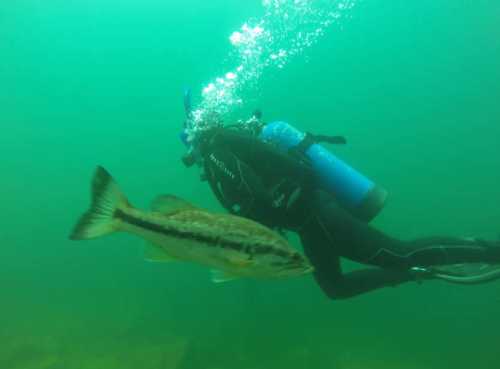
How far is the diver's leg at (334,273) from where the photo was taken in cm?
433

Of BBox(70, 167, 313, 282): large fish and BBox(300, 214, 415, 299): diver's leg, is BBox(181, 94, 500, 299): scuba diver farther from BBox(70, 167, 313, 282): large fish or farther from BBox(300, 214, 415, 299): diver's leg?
BBox(70, 167, 313, 282): large fish

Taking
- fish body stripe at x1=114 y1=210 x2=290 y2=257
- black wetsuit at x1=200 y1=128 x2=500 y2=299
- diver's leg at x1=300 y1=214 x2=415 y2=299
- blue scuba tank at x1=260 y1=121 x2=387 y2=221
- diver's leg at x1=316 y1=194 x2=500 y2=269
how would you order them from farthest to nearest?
blue scuba tank at x1=260 y1=121 x2=387 y2=221
diver's leg at x1=300 y1=214 x2=415 y2=299
diver's leg at x1=316 y1=194 x2=500 y2=269
black wetsuit at x1=200 y1=128 x2=500 y2=299
fish body stripe at x1=114 y1=210 x2=290 y2=257

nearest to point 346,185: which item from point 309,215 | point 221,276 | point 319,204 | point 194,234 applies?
point 319,204

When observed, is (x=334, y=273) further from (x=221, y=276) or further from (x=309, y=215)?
(x=221, y=276)

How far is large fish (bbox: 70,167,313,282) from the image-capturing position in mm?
1636

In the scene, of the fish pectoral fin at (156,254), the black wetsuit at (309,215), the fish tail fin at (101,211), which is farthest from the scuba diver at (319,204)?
the fish tail fin at (101,211)

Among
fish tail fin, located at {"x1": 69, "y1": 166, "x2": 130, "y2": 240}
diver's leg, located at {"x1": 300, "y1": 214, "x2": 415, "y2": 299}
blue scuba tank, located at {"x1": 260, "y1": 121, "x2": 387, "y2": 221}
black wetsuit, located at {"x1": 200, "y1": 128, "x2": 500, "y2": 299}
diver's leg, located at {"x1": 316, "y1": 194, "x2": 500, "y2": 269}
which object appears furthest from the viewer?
blue scuba tank, located at {"x1": 260, "y1": 121, "x2": 387, "y2": 221}

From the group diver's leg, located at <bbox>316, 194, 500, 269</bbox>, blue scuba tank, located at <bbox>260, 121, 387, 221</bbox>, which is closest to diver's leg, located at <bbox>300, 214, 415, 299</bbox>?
diver's leg, located at <bbox>316, 194, 500, 269</bbox>

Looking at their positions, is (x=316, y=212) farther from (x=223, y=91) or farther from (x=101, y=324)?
(x=223, y=91)

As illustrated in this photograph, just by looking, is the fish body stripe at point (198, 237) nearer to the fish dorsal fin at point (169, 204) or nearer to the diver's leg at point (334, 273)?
the fish dorsal fin at point (169, 204)

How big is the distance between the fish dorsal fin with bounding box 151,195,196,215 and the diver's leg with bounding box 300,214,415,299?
259 cm

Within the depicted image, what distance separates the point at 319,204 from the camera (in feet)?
13.9

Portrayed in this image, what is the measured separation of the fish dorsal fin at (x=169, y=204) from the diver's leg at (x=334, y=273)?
259cm

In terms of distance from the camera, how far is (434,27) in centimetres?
4825
